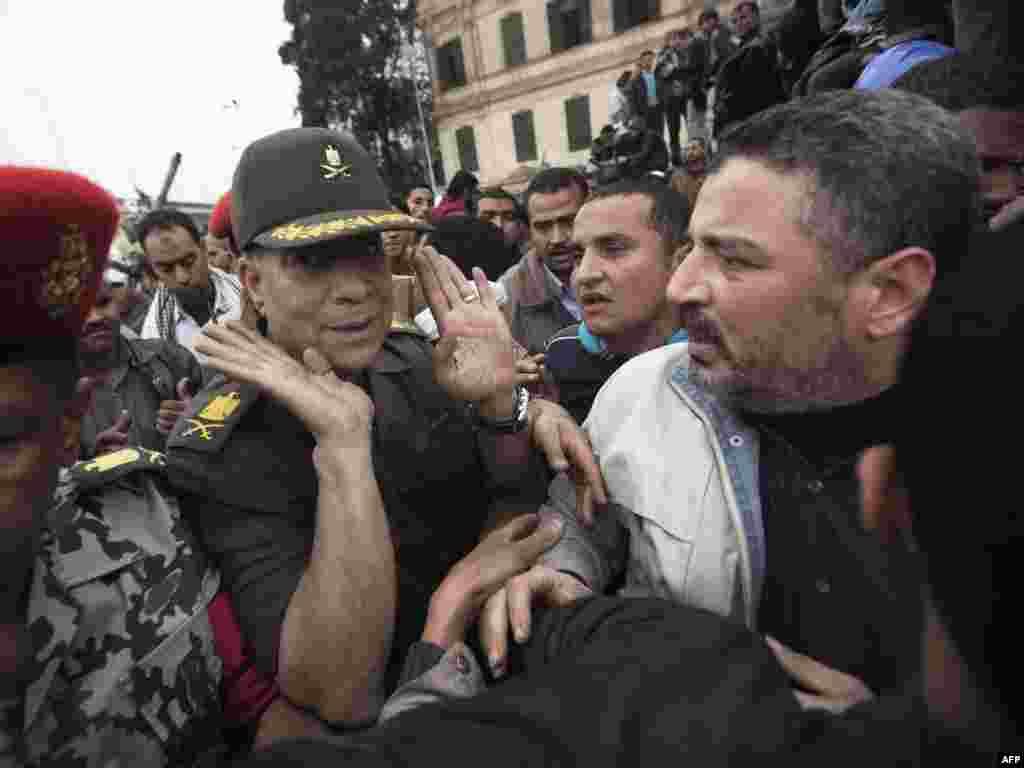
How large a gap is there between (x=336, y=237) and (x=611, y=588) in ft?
3.73

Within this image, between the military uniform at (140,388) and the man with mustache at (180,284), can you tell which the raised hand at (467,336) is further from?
the man with mustache at (180,284)

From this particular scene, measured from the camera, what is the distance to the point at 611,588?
169 cm

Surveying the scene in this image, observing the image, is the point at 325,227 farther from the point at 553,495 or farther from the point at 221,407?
the point at 553,495

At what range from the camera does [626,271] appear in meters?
2.66

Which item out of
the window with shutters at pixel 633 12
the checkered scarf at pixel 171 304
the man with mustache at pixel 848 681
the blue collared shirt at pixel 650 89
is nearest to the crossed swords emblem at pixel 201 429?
the man with mustache at pixel 848 681

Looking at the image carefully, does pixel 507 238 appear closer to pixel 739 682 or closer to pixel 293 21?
pixel 739 682

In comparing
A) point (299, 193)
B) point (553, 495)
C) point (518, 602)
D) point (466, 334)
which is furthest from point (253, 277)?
point (518, 602)

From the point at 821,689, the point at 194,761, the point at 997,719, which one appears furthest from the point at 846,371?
the point at 194,761

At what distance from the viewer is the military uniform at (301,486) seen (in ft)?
4.81

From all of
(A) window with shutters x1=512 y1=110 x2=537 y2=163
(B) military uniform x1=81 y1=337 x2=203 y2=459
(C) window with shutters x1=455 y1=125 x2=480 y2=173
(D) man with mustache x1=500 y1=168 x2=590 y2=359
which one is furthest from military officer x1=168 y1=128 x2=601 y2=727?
(C) window with shutters x1=455 y1=125 x2=480 y2=173

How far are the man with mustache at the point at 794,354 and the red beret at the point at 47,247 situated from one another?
96 centimetres

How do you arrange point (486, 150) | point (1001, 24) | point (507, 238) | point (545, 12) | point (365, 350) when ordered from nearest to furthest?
1. point (365, 350)
2. point (1001, 24)
3. point (507, 238)
4. point (545, 12)
5. point (486, 150)

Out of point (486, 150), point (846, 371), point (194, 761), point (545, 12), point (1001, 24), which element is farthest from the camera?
point (486, 150)

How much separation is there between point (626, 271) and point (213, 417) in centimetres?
168
